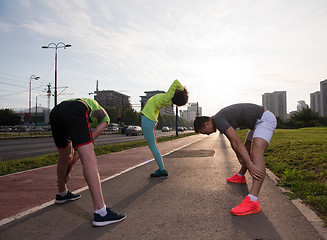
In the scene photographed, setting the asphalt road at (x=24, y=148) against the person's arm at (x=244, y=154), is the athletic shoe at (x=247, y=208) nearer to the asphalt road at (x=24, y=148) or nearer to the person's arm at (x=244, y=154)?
the person's arm at (x=244, y=154)

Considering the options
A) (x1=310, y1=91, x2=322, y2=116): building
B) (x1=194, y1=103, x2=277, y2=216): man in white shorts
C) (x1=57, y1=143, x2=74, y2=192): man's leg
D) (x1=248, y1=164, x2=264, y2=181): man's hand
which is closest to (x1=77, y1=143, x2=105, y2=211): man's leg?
(x1=57, y1=143, x2=74, y2=192): man's leg

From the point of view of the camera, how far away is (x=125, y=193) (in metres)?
3.74

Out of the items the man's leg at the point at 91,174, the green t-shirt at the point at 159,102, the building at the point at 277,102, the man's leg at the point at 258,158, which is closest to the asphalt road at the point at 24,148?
the green t-shirt at the point at 159,102

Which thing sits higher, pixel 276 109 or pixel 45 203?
pixel 276 109

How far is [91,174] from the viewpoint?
8.27ft

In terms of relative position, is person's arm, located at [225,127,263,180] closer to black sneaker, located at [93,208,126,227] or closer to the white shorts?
the white shorts

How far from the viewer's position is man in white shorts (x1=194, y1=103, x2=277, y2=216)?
2891mm

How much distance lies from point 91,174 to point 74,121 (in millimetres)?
581

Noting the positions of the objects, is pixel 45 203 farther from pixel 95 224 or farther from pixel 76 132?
pixel 76 132

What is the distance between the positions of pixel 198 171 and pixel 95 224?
3370 mm

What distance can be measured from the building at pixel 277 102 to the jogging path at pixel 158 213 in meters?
132

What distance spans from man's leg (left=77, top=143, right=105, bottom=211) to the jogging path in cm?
28

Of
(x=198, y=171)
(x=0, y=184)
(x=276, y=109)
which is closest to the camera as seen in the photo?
(x=0, y=184)

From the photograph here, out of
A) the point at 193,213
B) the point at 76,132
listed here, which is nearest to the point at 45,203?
the point at 76,132
